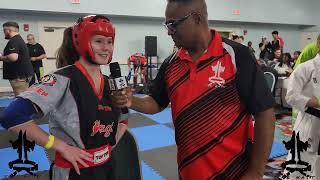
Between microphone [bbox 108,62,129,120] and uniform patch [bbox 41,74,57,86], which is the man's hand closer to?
microphone [bbox 108,62,129,120]

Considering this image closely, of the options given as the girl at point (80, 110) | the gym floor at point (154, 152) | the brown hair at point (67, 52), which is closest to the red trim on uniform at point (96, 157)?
the girl at point (80, 110)

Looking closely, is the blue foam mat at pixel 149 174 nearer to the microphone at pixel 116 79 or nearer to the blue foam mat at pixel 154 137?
the blue foam mat at pixel 154 137

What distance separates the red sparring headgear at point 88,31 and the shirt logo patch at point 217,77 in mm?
593

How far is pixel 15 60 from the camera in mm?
5285

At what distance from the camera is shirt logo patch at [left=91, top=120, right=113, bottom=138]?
1556mm

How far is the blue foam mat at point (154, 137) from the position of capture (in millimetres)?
4645

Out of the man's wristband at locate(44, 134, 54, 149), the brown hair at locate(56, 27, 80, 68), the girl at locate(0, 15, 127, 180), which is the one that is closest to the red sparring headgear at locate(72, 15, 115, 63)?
the girl at locate(0, 15, 127, 180)

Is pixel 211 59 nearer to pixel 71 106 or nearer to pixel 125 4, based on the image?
pixel 71 106

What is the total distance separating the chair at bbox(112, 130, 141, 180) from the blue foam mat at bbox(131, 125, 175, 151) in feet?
8.95

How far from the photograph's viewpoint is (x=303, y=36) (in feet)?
49.9

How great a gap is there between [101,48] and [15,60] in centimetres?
435

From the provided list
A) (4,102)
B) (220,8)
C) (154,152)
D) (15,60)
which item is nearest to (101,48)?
(154,152)

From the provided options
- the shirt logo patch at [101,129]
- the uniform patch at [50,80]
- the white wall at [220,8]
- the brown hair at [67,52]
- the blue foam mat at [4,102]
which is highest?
the white wall at [220,8]

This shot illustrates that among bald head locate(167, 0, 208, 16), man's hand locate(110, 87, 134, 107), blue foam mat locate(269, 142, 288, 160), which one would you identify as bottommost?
blue foam mat locate(269, 142, 288, 160)
